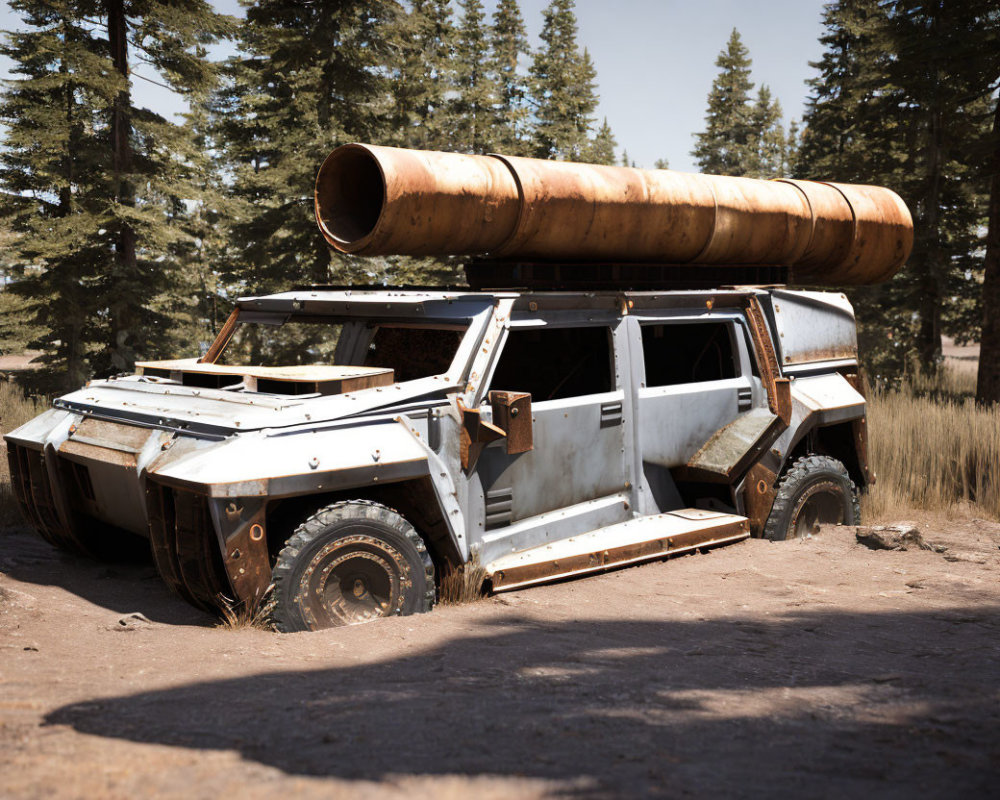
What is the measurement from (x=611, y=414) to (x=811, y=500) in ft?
6.63

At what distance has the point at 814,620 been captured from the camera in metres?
5.12

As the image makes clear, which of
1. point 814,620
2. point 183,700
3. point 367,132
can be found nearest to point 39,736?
point 183,700

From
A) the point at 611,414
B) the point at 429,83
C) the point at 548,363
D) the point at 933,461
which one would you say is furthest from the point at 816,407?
the point at 429,83

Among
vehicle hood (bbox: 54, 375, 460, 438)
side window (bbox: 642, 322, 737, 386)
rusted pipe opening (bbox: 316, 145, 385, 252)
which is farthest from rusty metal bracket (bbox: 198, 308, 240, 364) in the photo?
side window (bbox: 642, 322, 737, 386)

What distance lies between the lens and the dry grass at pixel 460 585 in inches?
205

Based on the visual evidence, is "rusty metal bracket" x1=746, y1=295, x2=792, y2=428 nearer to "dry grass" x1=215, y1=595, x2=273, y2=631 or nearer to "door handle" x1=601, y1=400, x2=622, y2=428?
"door handle" x1=601, y1=400, x2=622, y2=428

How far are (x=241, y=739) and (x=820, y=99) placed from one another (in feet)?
118

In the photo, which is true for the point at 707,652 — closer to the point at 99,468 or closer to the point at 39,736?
the point at 39,736

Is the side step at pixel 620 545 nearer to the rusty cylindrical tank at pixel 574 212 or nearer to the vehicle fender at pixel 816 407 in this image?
the vehicle fender at pixel 816 407

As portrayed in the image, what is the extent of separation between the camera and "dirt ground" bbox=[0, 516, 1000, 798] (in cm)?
284

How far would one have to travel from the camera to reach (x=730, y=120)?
163 ft

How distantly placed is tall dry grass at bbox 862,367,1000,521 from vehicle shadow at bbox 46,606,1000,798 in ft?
13.5

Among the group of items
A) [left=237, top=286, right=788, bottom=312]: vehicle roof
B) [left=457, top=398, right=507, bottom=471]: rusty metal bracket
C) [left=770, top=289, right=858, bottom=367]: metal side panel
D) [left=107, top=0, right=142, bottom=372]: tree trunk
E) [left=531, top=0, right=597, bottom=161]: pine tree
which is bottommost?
[left=457, top=398, right=507, bottom=471]: rusty metal bracket

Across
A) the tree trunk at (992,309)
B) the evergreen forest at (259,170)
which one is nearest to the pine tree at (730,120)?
the evergreen forest at (259,170)
